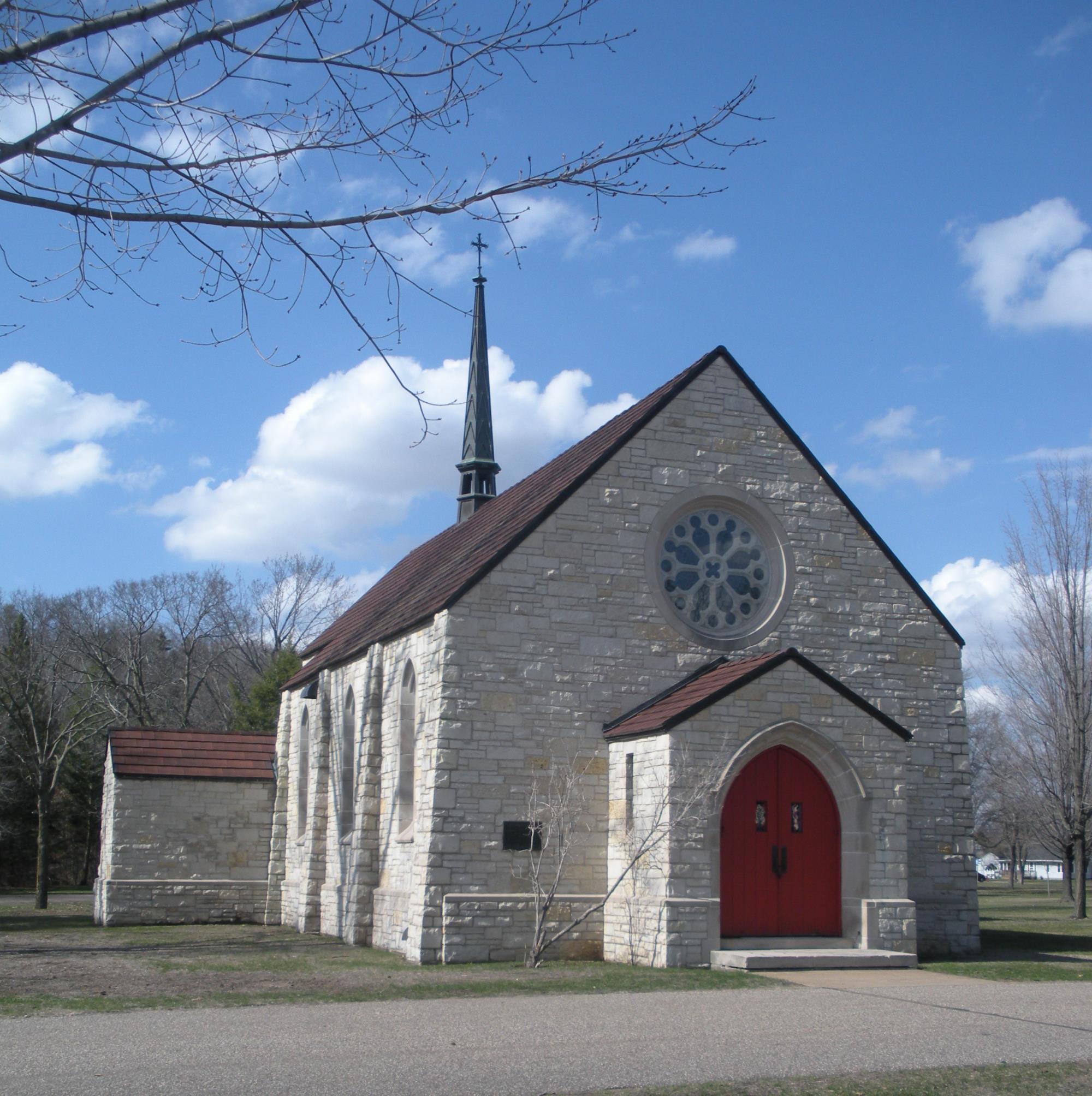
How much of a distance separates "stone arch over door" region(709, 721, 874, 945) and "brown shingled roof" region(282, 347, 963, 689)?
418cm

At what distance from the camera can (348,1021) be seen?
927cm

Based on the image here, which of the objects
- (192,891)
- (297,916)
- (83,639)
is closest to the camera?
(297,916)

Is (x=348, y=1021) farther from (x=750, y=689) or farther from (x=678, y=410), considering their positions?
(x=678, y=410)

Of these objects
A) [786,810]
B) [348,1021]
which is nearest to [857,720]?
[786,810]

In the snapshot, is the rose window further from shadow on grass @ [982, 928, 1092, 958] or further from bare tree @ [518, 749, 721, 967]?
shadow on grass @ [982, 928, 1092, 958]

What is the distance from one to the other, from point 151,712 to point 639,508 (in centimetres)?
3137

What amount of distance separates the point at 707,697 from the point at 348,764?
8.28 metres

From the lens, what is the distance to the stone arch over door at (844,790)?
47.6 ft

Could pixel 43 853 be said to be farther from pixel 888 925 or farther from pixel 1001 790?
pixel 1001 790

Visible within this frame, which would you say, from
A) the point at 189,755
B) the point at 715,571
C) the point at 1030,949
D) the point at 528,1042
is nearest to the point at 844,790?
the point at 715,571

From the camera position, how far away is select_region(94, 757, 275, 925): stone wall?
72.3 feet

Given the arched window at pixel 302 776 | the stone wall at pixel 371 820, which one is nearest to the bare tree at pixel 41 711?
the arched window at pixel 302 776

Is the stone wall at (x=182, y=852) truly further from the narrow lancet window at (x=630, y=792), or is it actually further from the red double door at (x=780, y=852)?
the red double door at (x=780, y=852)

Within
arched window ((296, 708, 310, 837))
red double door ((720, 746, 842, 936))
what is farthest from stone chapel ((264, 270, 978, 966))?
arched window ((296, 708, 310, 837))
